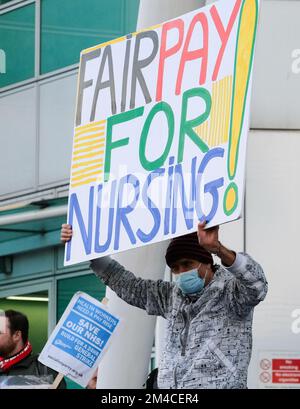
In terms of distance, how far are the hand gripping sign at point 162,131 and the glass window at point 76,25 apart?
545 cm

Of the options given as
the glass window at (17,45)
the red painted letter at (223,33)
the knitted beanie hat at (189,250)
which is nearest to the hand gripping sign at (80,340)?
the knitted beanie hat at (189,250)

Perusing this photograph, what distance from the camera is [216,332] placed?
6.66 metres

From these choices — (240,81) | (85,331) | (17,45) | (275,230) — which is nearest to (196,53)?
(240,81)

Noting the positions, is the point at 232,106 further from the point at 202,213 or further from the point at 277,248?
the point at 277,248

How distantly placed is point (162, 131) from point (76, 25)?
21.2ft

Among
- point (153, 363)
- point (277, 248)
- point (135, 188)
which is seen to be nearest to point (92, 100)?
point (135, 188)

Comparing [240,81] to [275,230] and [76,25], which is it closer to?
[275,230]

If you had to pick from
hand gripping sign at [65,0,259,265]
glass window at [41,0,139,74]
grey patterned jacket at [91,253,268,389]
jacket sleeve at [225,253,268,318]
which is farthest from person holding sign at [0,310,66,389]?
glass window at [41,0,139,74]

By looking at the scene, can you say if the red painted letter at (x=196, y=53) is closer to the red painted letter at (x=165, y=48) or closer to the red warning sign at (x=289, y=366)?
the red painted letter at (x=165, y=48)

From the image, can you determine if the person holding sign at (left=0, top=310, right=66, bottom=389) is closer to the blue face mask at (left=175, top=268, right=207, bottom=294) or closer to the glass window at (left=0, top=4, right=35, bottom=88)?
the blue face mask at (left=175, top=268, right=207, bottom=294)

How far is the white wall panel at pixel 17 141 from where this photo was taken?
13664 mm

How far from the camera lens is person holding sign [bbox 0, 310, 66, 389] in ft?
28.0

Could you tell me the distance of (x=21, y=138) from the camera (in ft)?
45.1

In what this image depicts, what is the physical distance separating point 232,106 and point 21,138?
7.27 metres
